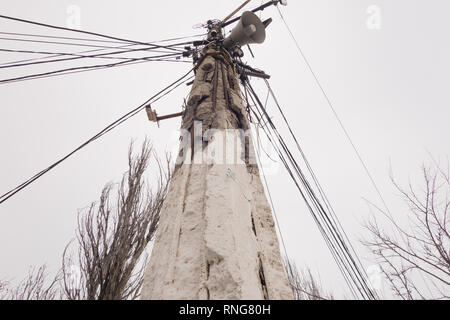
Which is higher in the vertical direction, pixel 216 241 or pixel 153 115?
pixel 153 115

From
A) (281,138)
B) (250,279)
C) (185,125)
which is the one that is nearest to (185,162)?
(185,125)

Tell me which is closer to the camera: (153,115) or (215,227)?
(215,227)

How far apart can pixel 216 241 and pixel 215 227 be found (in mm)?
69

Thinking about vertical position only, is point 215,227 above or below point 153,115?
below

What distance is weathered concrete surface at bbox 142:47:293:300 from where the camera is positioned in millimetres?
921

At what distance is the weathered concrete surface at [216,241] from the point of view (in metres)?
0.92

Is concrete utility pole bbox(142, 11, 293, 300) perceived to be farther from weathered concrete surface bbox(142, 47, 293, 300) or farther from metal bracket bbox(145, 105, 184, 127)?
metal bracket bbox(145, 105, 184, 127)

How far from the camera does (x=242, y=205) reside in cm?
125

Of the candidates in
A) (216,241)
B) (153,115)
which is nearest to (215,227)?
(216,241)

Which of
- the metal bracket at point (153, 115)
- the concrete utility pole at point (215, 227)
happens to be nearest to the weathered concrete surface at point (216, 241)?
the concrete utility pole at point (215, 227)

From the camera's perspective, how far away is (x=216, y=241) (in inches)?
39.8

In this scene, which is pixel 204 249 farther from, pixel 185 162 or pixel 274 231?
pixel 185 162

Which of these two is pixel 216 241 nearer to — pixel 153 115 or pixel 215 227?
pixel 215 227

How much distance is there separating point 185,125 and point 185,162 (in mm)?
387
